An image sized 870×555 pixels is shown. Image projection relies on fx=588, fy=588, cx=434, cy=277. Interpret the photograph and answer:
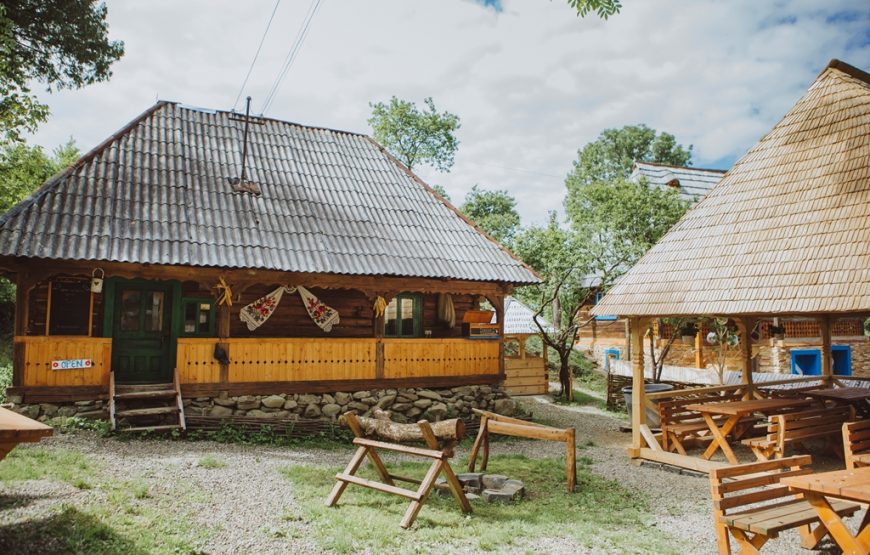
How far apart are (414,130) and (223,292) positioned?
2030 centimetres

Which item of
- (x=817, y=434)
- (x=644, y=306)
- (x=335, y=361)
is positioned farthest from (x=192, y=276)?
(x=817, y=434)

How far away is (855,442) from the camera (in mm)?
7680

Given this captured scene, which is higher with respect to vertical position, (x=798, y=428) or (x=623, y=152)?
(x=623, y=152)

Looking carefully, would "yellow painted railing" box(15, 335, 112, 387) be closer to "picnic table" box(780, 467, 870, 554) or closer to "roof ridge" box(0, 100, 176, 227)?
"roof ridge" box(0, 100, 176, 227)

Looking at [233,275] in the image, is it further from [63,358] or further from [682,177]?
[682,177]

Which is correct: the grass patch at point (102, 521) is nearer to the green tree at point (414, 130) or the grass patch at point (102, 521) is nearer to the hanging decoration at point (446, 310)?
the hanging decoration at point (446, 310)

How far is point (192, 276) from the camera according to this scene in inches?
436

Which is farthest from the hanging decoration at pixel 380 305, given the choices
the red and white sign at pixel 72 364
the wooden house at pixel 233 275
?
the red and white sign at pixel 72 364

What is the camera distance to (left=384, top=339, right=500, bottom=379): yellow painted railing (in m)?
13.0

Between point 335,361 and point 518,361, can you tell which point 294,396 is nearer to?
point 335,361

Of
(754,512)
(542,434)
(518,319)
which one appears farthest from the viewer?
(518,319)

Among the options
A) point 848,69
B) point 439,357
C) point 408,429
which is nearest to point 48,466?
point 408,429

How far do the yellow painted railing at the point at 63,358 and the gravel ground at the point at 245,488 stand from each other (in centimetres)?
118

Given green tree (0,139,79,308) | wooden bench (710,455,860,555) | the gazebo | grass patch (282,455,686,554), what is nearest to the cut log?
grass patch (282,455,686,554)
